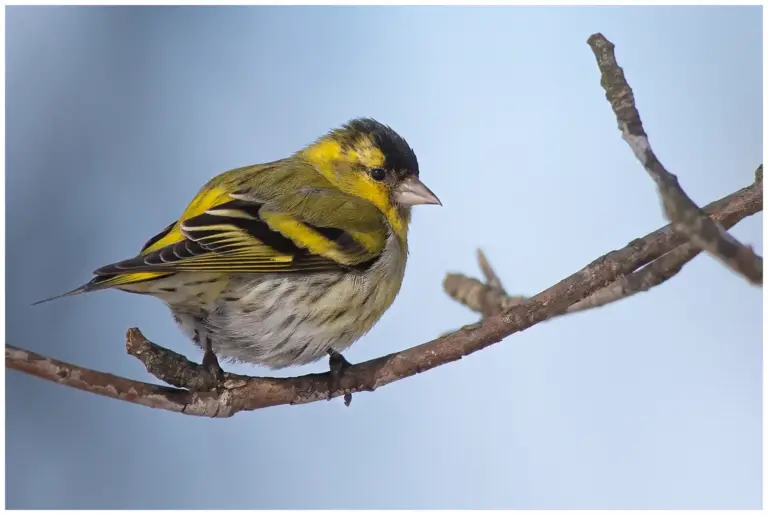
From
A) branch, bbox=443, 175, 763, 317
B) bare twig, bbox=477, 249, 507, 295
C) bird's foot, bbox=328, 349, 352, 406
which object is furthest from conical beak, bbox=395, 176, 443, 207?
branch, bbox=443, 175, 763, 317

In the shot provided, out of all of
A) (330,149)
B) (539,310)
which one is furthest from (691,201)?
(330,149)

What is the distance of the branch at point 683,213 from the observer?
1.78 metres

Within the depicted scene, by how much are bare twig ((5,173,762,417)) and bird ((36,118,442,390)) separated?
0.49 ft

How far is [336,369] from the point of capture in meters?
3.29

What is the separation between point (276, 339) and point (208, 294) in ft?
1.06

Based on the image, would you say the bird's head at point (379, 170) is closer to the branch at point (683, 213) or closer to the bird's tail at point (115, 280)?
the bird's tail at point (115, 280)

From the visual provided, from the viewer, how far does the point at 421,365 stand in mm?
2939

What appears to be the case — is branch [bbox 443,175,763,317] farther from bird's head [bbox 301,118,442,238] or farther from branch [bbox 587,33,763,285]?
bird's head [bbox 301,118,442,238]

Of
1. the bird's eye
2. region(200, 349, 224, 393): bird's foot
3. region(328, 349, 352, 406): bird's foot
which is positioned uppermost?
the bird's eye

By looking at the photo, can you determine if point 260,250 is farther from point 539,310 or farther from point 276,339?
point 539,310

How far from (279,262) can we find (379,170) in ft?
3.00

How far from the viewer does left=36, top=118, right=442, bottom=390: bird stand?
3.06 metres

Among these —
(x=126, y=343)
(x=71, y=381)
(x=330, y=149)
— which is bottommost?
(x=71, y=381)

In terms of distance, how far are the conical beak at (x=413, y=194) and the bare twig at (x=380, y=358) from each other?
96cm
